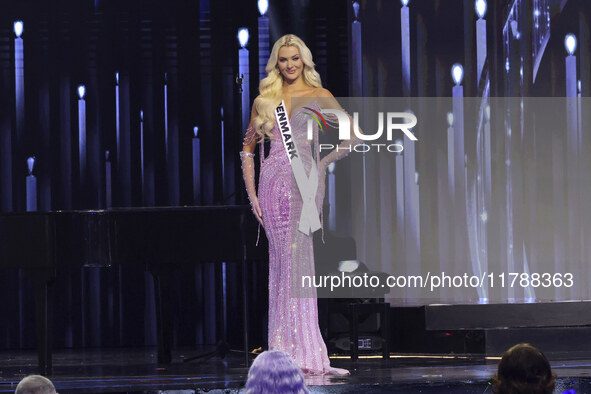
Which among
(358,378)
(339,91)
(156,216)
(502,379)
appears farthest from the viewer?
(339,91)

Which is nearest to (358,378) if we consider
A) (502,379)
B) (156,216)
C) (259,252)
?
(259,252)

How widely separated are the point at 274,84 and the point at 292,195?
609 millimetres

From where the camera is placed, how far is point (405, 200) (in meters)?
6.71

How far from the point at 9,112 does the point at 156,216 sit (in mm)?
2168

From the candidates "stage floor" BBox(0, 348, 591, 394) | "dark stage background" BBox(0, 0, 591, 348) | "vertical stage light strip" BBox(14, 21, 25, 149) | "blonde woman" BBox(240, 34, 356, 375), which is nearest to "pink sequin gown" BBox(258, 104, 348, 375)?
"blonde woman" BBox(240, 34, 356, 375)

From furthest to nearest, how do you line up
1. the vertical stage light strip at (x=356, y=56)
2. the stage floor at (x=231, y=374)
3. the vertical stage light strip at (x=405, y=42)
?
the vertical stage light strip at (x=356, y=56), the vertical stage light strip at (x=405, y=42), the stage floor at (x=231, y=374)

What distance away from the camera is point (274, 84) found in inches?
215

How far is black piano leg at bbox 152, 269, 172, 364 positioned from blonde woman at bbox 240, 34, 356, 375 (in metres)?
1.18

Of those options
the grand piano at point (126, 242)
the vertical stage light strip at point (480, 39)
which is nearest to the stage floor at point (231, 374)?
the grand piano at point (126, 242)

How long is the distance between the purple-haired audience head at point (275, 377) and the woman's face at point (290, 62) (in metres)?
2.97

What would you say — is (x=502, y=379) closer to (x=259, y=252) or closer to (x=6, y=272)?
(x=259, y=252)

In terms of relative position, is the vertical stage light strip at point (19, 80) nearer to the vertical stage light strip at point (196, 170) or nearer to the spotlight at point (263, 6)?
the vertical stage light strip at point (196, 170)

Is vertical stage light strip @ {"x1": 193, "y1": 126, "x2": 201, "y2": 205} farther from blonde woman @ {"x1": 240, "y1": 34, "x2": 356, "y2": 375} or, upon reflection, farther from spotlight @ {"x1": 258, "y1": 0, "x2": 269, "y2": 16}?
blonde woman @ {"x1": 240, "y1": 34, "x2": 356, "y2": 375}

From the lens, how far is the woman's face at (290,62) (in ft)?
17.7
